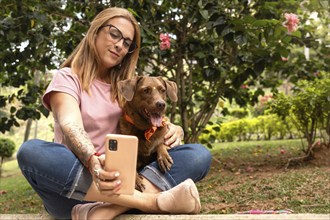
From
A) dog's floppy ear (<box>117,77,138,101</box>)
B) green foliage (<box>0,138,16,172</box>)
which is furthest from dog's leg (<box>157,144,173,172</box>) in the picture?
green foliage (<box>0,138,16,172</box>)

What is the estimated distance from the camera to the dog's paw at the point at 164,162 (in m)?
2.55

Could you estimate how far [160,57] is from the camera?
19.4 ft

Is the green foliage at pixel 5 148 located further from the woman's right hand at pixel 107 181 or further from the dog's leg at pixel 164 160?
the woman's right hand at pixel 107 181

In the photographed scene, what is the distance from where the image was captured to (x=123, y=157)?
80.6 inches

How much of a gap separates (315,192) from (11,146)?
35.0 feet

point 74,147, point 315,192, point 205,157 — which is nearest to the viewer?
point 74,147

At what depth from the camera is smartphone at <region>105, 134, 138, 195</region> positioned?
6.68 ft

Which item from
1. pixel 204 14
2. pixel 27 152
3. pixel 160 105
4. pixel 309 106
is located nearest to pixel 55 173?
pixel 27 152

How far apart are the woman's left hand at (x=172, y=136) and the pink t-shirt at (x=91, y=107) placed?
317 millimetres

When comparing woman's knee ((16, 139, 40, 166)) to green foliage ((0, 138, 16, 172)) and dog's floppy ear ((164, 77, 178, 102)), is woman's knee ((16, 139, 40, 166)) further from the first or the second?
green foliage ((0, 138, 16, 172))

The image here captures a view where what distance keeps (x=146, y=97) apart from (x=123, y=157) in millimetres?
706

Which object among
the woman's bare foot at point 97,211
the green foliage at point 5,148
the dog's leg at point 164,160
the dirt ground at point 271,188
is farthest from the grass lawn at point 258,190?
the green foliage at point 5,148

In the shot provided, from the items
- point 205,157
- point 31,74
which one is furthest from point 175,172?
point 31,74

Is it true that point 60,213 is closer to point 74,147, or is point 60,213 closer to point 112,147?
point 74,147
